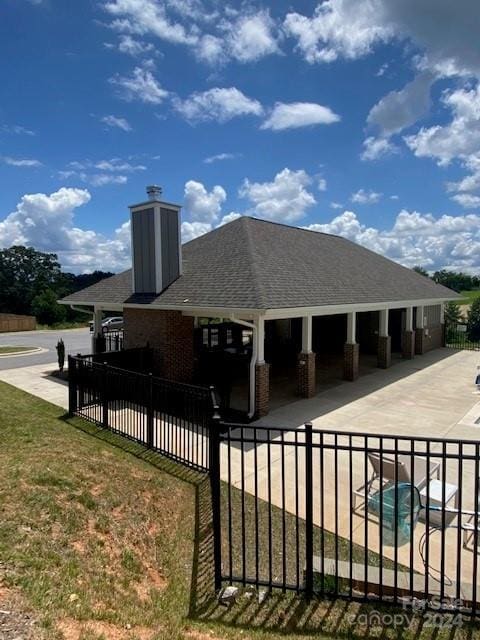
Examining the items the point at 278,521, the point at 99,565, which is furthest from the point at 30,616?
the point at 278,521

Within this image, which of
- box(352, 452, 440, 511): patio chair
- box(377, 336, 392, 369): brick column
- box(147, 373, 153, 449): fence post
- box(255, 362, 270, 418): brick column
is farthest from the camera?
box(377, 336, 392, 369): brick column

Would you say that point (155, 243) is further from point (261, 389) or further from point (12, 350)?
point (12, 350)

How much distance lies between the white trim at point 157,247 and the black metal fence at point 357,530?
759 cm

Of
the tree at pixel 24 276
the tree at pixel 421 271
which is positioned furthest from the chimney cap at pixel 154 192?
the tree at pixel 421 271

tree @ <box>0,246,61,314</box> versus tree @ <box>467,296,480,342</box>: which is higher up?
tree @ <box>0,246,61,314</box>

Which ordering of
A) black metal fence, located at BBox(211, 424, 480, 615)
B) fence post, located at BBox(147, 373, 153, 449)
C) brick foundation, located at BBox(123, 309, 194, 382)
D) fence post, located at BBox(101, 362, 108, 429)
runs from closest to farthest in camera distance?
black metal fence, located at BBox(211, 424, 480, 615) → fence post, located at BBox(147, 373, 153, 449) → fence post, located at BBox(101, 362, 108, 429) → brick foundation, located at BBox(123, 309, 194, 382)

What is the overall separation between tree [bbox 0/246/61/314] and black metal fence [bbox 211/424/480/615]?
49507 mm

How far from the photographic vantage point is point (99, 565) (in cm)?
409

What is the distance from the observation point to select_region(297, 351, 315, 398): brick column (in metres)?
12.2

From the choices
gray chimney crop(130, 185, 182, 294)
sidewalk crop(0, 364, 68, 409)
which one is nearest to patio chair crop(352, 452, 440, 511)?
sidewalk crop(0, 364, 68, 409)

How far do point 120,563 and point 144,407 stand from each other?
5.13m

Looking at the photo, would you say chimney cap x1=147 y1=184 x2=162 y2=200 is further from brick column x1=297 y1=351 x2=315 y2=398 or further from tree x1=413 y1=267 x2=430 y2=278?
tree x1=413 y1=267 x2=430 y2=278

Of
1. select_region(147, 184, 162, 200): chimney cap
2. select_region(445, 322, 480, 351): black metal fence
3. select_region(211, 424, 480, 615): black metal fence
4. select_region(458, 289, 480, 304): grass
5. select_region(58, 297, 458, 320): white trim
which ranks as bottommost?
select_region(211, 424, 480, 615): black metal fence

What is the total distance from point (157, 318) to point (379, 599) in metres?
10.6
